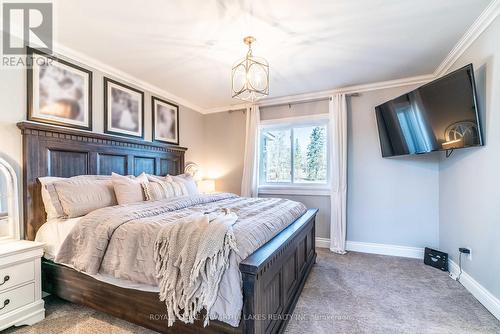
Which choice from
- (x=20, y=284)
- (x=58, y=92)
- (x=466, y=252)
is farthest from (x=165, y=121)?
(x=466, y=252)

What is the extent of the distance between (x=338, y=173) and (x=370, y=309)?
1.96 m

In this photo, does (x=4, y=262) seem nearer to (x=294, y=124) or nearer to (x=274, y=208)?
(x=274, y=208)

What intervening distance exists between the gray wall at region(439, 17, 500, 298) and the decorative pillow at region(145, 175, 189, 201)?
10.2 feet

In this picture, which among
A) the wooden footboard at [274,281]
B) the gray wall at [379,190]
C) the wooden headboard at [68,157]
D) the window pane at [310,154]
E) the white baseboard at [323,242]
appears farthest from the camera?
the window pane at [310,154]

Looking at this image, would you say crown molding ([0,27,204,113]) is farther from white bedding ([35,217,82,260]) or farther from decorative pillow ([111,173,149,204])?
white bedding ([35,217,82,260])

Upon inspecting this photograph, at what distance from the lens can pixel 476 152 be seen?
2307mm

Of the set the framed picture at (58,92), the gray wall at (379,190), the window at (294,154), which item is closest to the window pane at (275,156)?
the window at (294,154)

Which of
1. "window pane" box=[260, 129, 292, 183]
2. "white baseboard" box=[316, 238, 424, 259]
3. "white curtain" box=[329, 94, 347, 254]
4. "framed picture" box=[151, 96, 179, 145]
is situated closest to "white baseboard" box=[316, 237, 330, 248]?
"white baseboard" box=[316, 238, 424, 259]

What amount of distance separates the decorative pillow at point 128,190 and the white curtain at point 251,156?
6.35ft

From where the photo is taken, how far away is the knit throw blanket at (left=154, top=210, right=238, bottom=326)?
1374 millimetres

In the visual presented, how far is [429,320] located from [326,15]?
2.66m

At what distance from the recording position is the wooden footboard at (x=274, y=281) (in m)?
1.35

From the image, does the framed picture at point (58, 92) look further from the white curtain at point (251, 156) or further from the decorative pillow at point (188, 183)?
the white curtain at point (251, 156)

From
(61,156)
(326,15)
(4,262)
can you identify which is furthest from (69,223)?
(326,15)
